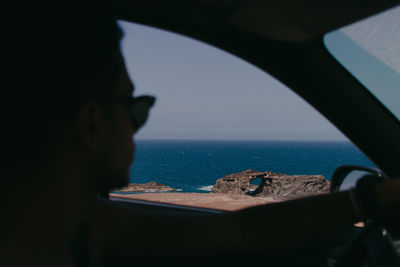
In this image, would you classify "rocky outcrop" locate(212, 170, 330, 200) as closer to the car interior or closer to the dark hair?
the car interior

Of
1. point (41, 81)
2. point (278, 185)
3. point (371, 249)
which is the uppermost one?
point (41, 81)

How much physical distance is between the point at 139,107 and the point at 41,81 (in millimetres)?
380

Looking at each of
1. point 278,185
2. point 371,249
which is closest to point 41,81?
point 371,249

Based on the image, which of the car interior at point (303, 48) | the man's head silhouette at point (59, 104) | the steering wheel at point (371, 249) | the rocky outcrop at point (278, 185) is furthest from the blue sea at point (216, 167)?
the man's head silhouette at point (59, 104)

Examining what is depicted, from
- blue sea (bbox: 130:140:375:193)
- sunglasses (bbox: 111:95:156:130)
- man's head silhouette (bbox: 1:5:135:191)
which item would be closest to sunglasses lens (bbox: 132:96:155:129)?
sunglasses (bbox: 111:95:156:130)

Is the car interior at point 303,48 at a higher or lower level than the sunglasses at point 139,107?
Answer: higher

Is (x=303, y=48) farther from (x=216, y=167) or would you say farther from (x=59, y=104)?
(x=216, y=167)

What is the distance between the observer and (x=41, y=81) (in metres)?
0.92

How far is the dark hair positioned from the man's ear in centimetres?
3

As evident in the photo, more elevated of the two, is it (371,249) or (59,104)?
(59,104)

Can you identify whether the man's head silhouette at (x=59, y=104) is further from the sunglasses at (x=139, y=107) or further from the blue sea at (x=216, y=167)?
the blue sea at (x=216, y=167)

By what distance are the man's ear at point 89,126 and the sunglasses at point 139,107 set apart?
0.14 m

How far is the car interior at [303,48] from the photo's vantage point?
1.98 m

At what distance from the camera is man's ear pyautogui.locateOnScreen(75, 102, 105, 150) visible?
0.94 m
